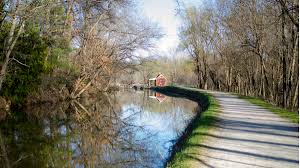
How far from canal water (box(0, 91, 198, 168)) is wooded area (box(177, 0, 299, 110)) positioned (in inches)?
319

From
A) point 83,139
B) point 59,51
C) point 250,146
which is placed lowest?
point 83,139

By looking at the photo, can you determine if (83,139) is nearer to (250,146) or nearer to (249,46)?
(250,146)

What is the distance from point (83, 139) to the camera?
1478cm

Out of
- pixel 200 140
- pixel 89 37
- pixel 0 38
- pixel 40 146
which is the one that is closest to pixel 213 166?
pixel 200 140

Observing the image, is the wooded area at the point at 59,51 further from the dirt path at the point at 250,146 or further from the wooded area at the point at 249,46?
the dirt path at the point at 250,146

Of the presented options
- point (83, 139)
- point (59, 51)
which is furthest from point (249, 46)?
point (83, 139)

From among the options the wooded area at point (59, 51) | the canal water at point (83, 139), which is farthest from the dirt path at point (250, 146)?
the wooded area at point (59, 51)

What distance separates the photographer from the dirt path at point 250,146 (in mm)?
7934

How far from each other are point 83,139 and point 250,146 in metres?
7.47

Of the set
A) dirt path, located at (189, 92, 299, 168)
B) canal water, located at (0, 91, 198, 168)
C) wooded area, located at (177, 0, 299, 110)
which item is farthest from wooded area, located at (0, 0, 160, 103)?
Result: dirt path, located at (189, 92, 299, 168)

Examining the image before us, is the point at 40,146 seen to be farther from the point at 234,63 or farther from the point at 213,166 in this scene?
the point at 234,63

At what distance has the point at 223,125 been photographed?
13.4 meters

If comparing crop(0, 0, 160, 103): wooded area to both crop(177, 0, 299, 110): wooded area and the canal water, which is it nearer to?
the canal water

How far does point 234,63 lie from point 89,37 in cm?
1834
